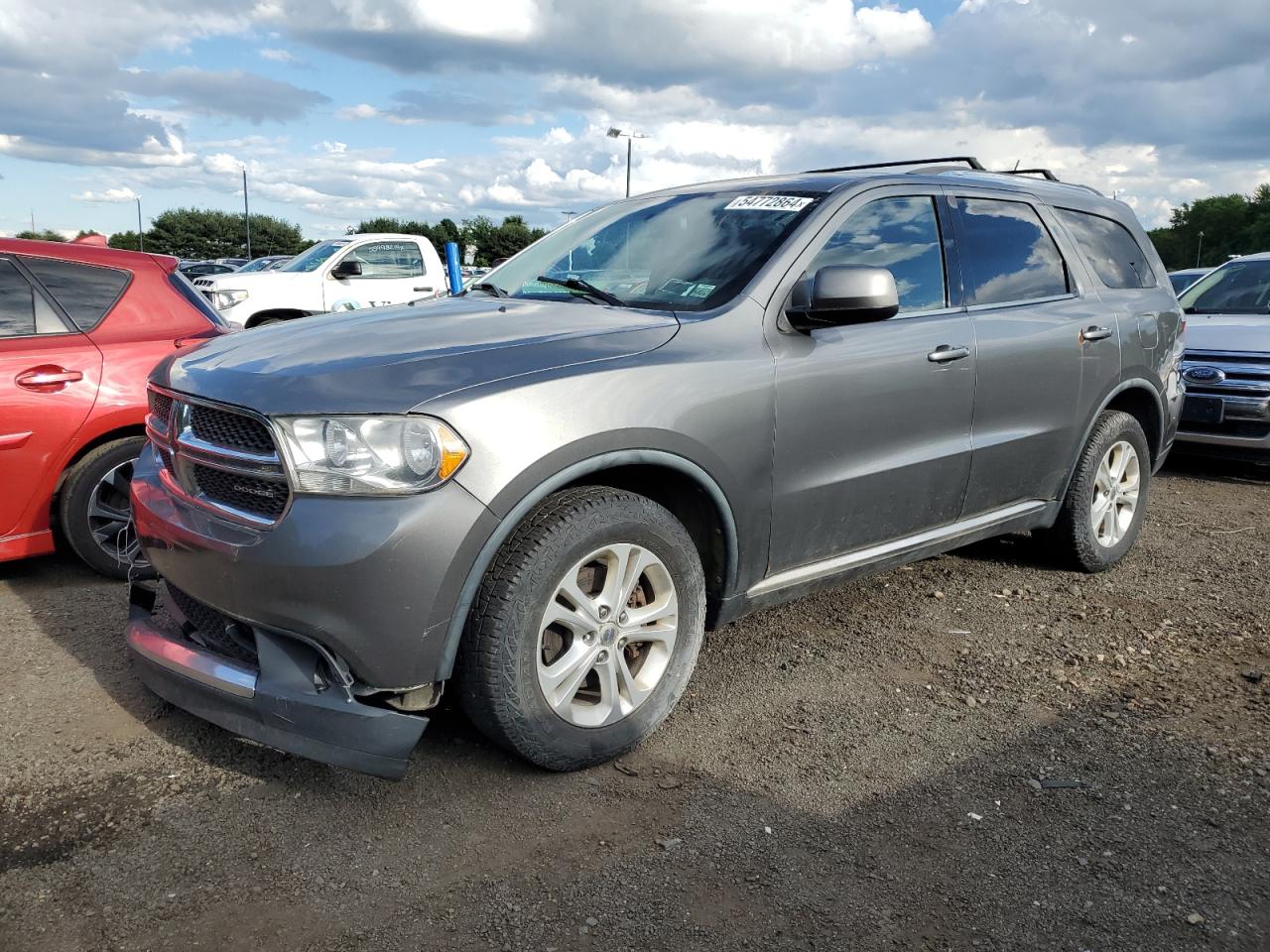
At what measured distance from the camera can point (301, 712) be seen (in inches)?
104

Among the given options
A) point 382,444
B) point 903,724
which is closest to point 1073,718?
point 903,724

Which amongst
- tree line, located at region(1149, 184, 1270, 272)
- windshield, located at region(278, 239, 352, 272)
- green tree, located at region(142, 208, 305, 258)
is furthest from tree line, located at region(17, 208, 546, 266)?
windshield, located at region(278, 239, 352, 272)

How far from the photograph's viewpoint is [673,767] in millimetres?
3125

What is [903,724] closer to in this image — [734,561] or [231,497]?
[734,561]

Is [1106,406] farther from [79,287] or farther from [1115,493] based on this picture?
[79,287]

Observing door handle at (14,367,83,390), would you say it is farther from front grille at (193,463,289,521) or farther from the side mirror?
the side mirror

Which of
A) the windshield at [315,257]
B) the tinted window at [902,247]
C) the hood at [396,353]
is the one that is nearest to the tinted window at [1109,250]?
the tinted window at [902,247]

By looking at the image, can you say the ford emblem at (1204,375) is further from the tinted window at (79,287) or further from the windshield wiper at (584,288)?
the tinted window at (79,287)

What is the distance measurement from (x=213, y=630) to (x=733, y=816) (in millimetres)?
1548

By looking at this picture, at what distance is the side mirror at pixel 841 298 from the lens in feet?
10.7

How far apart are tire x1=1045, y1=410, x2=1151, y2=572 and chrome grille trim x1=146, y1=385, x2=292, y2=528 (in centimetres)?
361

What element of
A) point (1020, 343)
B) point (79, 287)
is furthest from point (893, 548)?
point (79, 287)

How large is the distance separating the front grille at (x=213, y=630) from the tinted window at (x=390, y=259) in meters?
10.7

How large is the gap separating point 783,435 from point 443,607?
50.6 inches
